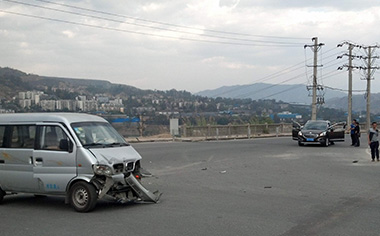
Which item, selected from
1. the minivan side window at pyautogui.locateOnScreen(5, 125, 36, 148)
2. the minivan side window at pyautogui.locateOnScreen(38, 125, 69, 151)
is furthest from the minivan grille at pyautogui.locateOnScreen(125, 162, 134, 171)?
the minivan side window at pyautogui.locateOnScreen(5, 125, 36, 148)

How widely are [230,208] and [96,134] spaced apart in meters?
3.22

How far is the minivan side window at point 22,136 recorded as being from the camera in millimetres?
9664

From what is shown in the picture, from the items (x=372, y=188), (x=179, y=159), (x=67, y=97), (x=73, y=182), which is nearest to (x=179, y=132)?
(x=67, y=97)

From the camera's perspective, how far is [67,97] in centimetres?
3428

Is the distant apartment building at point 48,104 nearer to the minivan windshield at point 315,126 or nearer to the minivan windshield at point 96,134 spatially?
the minivan windshield at point 315,126

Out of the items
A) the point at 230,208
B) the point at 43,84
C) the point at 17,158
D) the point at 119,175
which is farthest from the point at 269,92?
A: the point at 119,175

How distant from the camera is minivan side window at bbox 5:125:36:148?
31.7ft

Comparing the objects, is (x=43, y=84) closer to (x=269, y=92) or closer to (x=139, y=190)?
(x=139, y=190)

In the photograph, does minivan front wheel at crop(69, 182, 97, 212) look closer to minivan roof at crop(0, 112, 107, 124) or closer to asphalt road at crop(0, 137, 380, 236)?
asphalt road at crop(0, 137, 380, 236)

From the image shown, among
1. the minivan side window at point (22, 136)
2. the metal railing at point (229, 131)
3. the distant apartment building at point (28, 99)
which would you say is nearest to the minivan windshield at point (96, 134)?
the minivan side window at point (22, 136)

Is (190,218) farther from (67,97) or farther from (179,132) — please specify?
(179,132)

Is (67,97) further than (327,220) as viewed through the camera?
Yes

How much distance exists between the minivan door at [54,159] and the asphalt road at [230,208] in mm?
584

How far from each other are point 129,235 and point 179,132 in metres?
31.8
